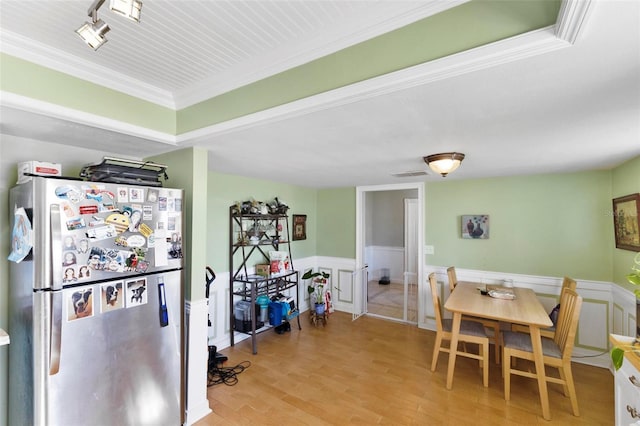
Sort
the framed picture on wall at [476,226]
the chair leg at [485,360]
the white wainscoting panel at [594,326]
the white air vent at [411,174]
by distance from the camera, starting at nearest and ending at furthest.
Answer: the chair leg at [485,360] → the white wainscoting panel at [594,326] → the white air vent at [411,174] → the framed picture on wall at [476,226]

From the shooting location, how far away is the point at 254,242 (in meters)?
3.57

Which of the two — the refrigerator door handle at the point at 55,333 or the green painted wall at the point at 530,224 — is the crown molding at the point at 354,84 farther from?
the green painted wall at the point at 530,224

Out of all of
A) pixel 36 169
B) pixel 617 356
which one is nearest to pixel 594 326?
pixel 617 356

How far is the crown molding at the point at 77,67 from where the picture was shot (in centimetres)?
136

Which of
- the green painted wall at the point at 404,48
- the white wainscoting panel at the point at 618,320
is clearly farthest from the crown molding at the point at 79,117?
the white wainscoting panel at the point at 618,320

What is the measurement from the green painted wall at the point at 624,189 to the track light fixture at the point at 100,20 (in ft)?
12.1

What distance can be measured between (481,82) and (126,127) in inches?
80.0

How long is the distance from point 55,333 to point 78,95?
1.33m

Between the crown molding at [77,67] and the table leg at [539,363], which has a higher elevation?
the crown molding at [77,67]

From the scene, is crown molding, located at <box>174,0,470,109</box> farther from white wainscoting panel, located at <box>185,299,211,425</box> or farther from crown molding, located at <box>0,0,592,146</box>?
white wainscoting panel, located at <box>185,299,211,425</box>

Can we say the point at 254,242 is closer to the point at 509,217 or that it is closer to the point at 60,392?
the point at 60,392

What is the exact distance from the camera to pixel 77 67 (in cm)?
157

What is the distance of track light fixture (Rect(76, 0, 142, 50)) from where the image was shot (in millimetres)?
829

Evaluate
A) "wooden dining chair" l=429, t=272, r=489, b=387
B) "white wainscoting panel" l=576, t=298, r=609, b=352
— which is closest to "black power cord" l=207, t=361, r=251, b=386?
"wooden dining chair" l=429, t=272, r=489, b=387
